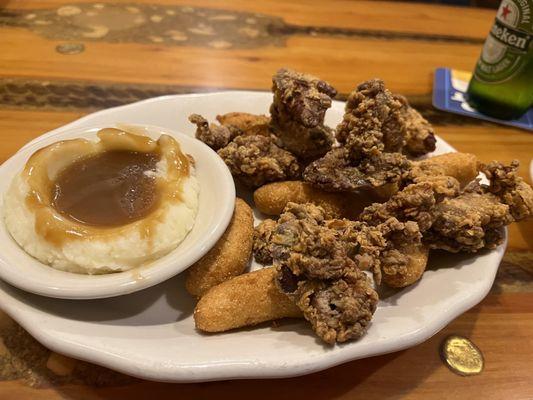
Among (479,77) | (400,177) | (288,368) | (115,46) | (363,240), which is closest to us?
(288,368)

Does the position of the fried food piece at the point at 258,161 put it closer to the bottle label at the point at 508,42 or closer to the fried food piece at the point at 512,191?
the fried food piece at the point at 512,191

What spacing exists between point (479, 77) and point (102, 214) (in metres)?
2.99

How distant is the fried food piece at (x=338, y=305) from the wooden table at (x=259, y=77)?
0.99ft

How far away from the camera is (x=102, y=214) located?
1.88 m

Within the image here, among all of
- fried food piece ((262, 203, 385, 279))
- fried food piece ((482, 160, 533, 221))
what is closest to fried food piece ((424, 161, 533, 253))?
fried food piece ((482, 160, 533, 221))

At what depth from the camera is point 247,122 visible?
8.45 ft

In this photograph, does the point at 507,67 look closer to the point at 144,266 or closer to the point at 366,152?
the point at 366,152

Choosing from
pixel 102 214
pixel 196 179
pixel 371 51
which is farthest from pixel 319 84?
pixel 371 51

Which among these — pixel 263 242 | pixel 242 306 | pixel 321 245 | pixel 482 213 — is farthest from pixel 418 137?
pixel 242 306

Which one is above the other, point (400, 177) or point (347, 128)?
point (347, 128)

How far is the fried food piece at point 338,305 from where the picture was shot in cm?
163

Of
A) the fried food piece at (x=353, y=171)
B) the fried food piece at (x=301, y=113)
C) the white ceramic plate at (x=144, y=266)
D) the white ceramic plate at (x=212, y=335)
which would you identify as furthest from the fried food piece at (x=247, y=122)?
the white ceramic plate at (x=212, y=335)

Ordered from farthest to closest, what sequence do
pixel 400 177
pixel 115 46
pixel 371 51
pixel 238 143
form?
pixel 371 51 → pixel 115 46 → pixel 238 143 → pixel 400 177

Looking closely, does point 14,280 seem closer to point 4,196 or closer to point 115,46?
point 4,196
